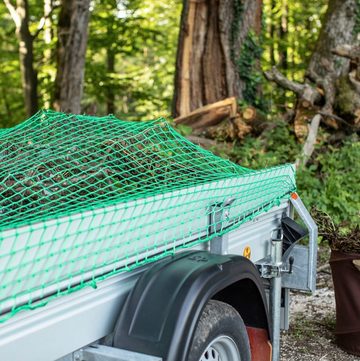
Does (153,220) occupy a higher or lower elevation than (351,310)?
higher

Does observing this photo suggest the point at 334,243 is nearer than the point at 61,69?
Yes

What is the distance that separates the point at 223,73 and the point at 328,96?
2413 millimetres

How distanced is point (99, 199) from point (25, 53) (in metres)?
12.5

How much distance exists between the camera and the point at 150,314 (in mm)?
2080

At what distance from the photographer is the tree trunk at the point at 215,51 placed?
1068 centimetres

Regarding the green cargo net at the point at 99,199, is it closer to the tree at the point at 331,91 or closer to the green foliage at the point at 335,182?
the green foliage at the point at 335,182

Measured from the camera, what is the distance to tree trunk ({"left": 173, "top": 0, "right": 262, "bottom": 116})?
35.0ft

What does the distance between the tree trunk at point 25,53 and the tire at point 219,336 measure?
485 inches

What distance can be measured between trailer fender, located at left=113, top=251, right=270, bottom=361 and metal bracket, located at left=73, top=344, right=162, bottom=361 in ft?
0.12

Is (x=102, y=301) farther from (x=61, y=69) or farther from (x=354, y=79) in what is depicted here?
(x=61, y=69)

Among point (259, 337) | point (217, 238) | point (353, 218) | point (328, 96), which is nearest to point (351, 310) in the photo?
point (259, 337)

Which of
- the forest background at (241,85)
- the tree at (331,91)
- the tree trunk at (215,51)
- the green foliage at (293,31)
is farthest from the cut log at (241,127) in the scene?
the green foliage at (293,31)

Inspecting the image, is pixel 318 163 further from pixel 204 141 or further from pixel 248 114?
pixel 204 141

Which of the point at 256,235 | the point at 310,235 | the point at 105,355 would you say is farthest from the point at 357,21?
the point at 105,355
